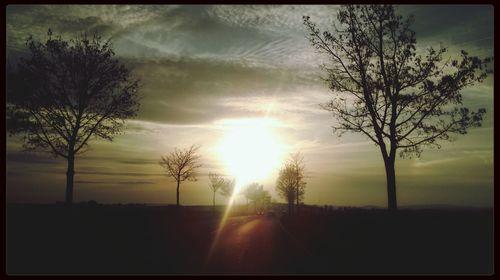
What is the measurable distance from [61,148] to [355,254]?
2394 cm

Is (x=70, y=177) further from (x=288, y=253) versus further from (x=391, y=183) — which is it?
(x=391, y=183)

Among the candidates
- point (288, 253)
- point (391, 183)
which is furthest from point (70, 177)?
point (391, 183)

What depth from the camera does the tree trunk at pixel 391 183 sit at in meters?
22.9

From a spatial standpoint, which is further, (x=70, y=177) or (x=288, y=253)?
(x=70, y=177)

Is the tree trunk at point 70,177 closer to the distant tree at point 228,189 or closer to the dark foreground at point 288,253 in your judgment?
the dark foreground at point 288,253

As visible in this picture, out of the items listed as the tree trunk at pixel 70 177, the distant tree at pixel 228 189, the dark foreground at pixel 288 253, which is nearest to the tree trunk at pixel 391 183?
the dark foreground at pixel 288 253

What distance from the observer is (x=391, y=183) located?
76.0 feet

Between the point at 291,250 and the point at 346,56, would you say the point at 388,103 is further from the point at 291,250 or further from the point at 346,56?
the point at 291,250

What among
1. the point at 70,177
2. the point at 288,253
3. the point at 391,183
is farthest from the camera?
the point at 70,177

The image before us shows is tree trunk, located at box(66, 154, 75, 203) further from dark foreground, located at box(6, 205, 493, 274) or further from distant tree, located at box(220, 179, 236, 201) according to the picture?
distant tree, located at box(220, 179, 236, 201)

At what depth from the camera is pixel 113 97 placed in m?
32.4

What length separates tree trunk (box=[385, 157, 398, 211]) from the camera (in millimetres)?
22891

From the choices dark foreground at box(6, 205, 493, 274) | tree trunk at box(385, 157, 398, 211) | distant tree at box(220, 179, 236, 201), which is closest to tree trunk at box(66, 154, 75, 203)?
dark foreground at box(6, 205, 493, 274)

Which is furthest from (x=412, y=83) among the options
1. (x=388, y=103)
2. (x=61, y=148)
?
(x=61, y=148)
